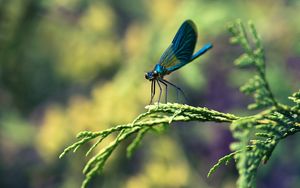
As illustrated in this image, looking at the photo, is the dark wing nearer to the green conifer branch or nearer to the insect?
the insect

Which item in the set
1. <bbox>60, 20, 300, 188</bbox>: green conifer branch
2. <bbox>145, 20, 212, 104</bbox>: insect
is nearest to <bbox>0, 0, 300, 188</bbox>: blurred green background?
<bbox>145, 20, 212, 104</bbox>: insect

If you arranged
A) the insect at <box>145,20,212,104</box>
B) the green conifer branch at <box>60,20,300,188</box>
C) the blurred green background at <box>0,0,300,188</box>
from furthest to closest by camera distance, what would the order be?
the blurred green background at <box>0,0,300,188</box>, the insect at <box>145,20,212,104</box>, the green conifer branch at <box>60,20,300,188</box>

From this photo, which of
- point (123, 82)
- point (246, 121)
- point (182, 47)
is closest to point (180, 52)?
point (182, 47)

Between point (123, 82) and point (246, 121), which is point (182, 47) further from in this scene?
point (123, 82)

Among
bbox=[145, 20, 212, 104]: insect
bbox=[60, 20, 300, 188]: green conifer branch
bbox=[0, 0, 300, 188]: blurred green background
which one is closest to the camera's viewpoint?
bbox=[60, 20, 300, 188]: green conifer branch

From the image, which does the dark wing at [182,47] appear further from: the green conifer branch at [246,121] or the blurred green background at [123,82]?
the blurred green background at [123,82]
